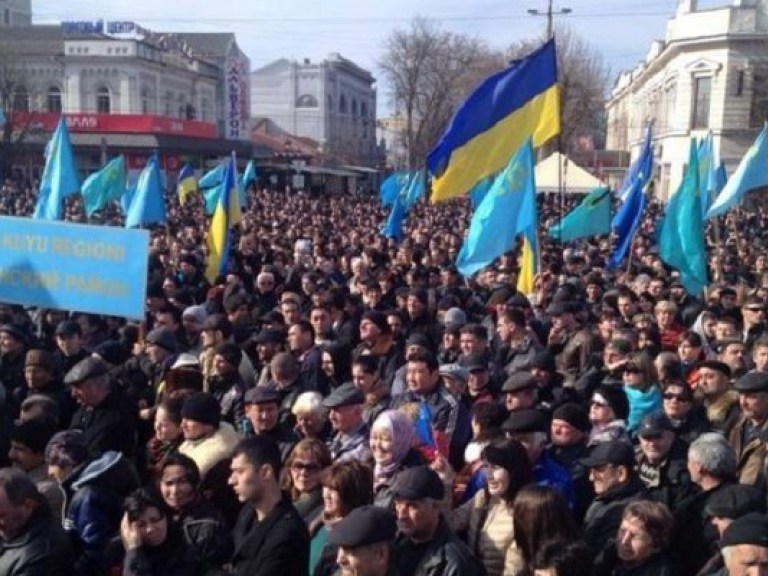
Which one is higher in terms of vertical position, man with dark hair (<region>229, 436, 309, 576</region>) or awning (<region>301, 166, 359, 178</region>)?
awning (<region>301, 166, 359, 178</region>)

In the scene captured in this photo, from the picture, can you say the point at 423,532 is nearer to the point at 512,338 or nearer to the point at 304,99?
the point at 512,338

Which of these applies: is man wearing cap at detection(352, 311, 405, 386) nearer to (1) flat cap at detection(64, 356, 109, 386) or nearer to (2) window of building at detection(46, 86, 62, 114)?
(1) flat cap at detection(64, 356, 109, 386)

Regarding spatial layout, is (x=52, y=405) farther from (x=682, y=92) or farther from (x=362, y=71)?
(x=362, y=71)

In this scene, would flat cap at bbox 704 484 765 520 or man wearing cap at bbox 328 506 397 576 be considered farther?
flat cap at bbox 704 484 765 520

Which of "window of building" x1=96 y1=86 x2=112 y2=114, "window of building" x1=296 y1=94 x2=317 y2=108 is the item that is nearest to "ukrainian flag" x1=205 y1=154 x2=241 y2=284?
"window of building" x1=96 y1=86 x2=112 y2=114

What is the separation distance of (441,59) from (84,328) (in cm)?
5071

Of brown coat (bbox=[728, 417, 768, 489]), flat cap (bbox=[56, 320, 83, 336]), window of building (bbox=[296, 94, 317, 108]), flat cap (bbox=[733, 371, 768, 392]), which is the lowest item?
brown coat (bbox=[728, 417, 768, 489])

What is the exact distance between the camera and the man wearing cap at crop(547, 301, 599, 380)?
7.44 meters

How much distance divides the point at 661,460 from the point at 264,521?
1979mm

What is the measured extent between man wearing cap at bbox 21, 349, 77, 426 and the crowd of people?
1 centimetres

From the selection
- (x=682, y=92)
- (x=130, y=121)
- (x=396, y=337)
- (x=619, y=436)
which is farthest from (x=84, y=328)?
(x=682, y=92)

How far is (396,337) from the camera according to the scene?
7.94 metres

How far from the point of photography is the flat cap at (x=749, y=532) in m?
3.07

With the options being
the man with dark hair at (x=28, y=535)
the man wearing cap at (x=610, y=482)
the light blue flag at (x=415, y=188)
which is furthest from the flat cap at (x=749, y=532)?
the light blue flag at (x=415, y=188)
